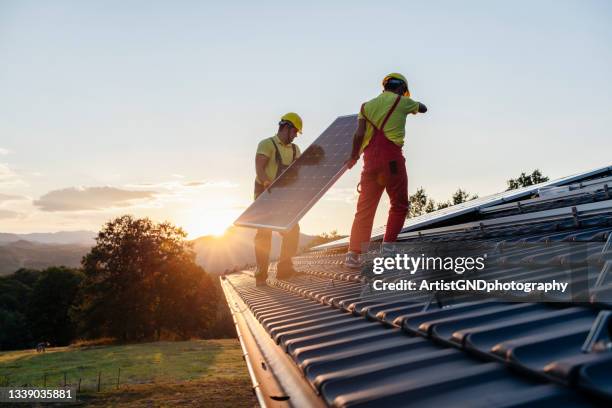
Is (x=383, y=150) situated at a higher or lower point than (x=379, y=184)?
higher

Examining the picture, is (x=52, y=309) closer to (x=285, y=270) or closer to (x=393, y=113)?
(x=285, y=270)

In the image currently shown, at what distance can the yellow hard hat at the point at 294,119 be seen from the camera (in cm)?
734

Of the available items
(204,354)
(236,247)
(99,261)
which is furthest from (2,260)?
(204,354)

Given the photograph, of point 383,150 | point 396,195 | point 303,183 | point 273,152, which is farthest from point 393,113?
point 273,152

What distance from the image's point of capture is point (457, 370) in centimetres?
184

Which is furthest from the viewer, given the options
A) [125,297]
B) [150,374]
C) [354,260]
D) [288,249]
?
[125,297]

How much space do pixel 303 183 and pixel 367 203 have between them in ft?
4.84

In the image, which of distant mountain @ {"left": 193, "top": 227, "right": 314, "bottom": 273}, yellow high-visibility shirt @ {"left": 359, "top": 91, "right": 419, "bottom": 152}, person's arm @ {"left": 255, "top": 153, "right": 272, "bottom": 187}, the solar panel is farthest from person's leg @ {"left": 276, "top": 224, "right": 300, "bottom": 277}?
distant mountain @ {"left": 193, "top": 227, "right": 314, "bottom": 273}

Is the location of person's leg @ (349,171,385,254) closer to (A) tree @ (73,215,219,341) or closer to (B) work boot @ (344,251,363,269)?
(B) work boot @ (344,251,363,269)

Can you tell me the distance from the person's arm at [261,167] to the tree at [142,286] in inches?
1686

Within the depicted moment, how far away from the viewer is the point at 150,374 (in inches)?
834

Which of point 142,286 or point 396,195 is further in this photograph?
point 142,286

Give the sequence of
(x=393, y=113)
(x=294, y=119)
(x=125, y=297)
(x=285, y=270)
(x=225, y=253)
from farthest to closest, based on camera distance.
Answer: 1. (x=225, y=253)
2. (x=125, y=297)
3. (x=285, y=270)
4. (x=294, y=119)
5. (x=393, y=113)

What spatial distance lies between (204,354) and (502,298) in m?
27.0
